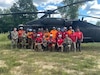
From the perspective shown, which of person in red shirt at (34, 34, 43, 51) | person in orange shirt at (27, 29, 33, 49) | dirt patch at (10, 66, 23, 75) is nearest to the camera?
dirt patch at (10, 66, 23, 75)

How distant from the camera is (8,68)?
12.5 m

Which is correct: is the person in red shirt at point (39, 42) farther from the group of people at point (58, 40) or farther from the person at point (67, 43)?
the person at point (67, 43)

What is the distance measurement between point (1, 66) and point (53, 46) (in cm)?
518

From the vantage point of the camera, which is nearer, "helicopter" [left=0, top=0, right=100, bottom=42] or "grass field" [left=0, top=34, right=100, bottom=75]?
"grass field" [left=0, top=34, right=100, bottom=75]

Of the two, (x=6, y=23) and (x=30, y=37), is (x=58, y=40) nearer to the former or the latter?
(x=30, y=37)

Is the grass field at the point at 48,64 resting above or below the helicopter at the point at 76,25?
below

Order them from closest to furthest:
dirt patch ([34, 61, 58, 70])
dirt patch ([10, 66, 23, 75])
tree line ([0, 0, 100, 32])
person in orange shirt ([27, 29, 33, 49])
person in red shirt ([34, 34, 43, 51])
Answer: dirt patch ([10, 66, 23, 75]) → dirt patch ([34, 61, 58, 70]) → person in red shirt ([34, 34, 43, 51]) → person in orange shirt ([27, 29, 33, 49]) → tree line ([0, 0, 100, 32])

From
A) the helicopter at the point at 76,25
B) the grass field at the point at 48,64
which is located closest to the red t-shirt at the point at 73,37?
the grass field at the point at 48,64

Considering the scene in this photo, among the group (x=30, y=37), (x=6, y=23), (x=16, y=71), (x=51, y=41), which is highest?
(x=6, y=23)

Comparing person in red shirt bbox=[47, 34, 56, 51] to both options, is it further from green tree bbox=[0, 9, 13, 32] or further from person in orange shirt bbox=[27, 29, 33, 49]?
green tree bbox=[0, 9, 13, 32]

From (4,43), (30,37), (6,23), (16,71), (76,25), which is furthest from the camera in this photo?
(6,23)

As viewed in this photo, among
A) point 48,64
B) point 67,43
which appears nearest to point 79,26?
point 67,43

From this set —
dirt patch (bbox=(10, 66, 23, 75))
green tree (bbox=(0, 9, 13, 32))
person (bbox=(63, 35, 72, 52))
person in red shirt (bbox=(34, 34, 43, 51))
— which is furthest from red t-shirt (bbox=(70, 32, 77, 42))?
green tree (bbox=(0, 9, 13, 32))

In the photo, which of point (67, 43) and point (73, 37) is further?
point (73, 37)
